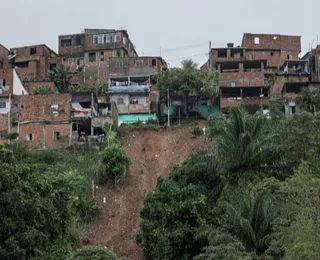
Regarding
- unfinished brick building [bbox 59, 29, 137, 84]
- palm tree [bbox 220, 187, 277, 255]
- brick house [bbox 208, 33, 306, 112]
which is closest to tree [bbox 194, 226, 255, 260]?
palm tree [bbox 220, 187, 277, 255]

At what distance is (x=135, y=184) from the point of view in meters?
43.3

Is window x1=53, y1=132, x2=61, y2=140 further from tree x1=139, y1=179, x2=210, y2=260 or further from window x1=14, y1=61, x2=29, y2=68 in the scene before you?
window x1=14, y1=61, x2=29, y2=68

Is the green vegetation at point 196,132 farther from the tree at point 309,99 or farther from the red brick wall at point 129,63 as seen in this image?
the red brick wall at point 129,63

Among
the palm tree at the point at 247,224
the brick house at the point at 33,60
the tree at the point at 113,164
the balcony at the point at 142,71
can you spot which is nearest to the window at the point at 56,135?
the tree at the point at 113,164

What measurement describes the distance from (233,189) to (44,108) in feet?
80.3

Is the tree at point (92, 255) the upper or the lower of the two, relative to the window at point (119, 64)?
lower

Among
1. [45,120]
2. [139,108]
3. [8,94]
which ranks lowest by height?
[45,120]

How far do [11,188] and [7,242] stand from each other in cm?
225

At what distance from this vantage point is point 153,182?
44281 millimetres

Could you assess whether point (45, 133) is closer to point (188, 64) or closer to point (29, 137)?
point (29, 137)

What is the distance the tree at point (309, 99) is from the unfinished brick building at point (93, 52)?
23185mm

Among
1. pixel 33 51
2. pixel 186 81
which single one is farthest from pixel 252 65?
pixel 33 51

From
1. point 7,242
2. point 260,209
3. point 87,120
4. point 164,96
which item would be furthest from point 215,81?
point 7,242

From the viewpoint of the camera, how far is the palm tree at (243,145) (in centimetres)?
3047
